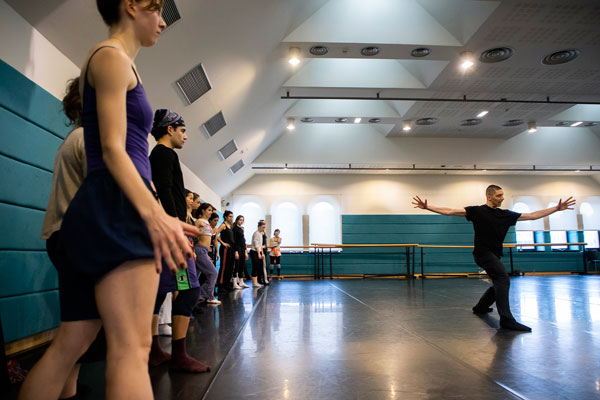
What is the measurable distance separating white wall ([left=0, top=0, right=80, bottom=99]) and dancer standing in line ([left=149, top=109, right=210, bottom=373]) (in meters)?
1.20

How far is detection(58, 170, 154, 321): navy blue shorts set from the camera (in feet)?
2.52

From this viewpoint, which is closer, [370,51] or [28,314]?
[28,314]

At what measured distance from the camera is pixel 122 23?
3.01 ft

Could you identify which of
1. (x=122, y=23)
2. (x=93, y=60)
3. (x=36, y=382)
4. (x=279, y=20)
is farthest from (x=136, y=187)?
(x=279, y=20)

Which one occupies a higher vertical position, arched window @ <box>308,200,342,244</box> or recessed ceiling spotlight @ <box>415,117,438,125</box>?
recessed ceiling spotlight @ <box>415,117,438,125</box>

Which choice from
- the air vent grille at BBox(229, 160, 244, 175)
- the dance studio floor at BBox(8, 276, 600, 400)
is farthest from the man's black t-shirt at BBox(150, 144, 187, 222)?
the air vent grille at BBox(229, 160, 244, 175)

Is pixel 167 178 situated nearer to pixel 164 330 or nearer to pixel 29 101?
pixel 29 101

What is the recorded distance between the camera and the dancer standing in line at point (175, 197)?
6.12ft

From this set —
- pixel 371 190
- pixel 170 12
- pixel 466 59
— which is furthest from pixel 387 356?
pixel 371 190

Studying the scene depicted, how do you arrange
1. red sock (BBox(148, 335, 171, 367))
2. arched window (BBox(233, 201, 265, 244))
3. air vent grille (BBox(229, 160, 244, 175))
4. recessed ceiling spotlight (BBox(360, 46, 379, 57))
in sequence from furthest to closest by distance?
arched window (BBox(233, 201, 265, 244)) → air vent grille (BBox(229, 160, 244, 175)) → recessed ceiling spotlight (BBox(360, 46, 379, 57)) → red sock (BBox(148, 335, 171, 367))

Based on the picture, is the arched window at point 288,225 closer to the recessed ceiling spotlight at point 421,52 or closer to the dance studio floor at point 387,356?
the recessed ceiling spotlight at point 421,52

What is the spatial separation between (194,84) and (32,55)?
247 cm

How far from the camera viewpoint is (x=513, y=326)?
3.21m

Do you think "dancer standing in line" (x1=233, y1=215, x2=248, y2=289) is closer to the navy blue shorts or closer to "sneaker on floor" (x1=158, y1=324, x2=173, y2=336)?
"sneaker on floor" (x1=158, y1=324, x2=173, y2=336)
